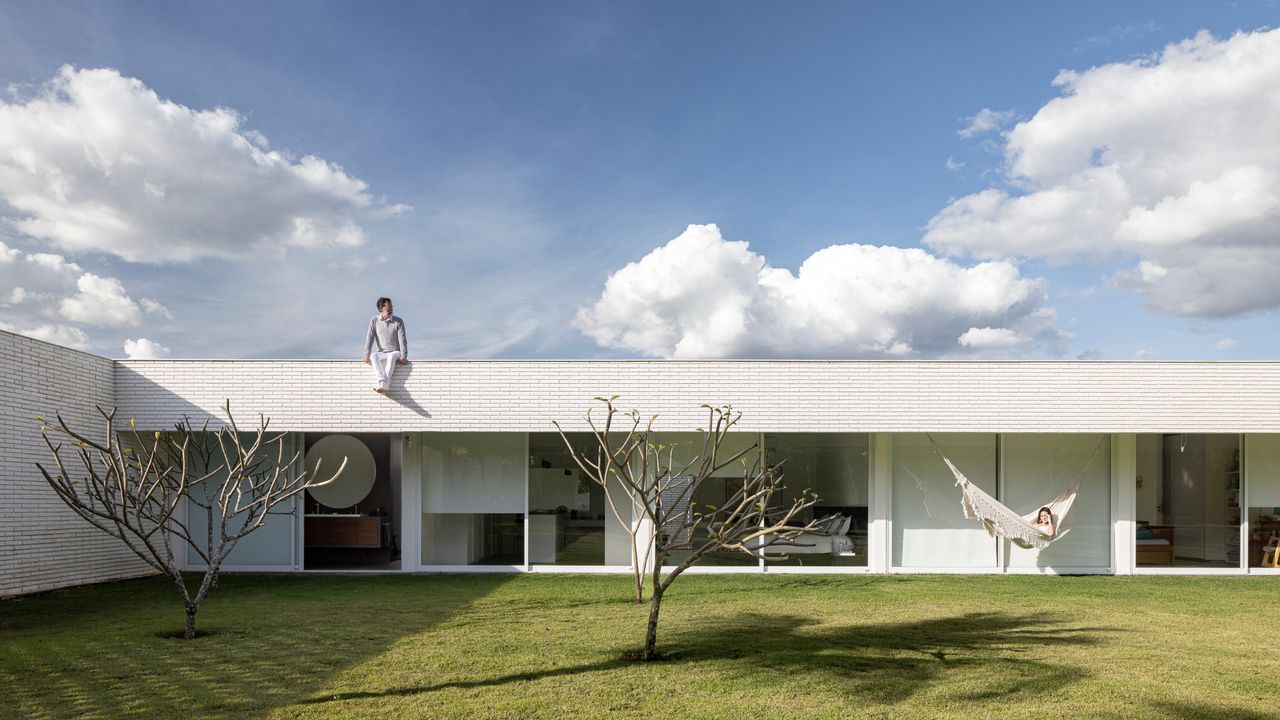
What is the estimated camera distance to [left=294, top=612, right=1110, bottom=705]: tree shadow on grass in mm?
5211

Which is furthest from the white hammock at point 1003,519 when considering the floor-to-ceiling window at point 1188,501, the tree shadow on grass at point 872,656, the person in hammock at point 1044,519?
the tree shadow on grass at point 872,656

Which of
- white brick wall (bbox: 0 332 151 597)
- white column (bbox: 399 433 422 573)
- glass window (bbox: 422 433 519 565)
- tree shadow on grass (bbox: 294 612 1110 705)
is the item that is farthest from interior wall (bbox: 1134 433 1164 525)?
white brick wall (bbox: 0 332 151 597)

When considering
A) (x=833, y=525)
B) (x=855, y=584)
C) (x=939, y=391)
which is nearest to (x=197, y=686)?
(x=855, y=584)

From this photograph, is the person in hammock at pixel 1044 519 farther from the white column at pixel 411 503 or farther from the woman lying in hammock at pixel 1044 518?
the white column at pixel 411 503

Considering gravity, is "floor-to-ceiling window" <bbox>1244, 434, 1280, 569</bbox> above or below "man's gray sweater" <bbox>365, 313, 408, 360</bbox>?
below

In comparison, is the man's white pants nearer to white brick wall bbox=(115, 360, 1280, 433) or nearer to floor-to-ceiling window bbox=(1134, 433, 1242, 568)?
white brick wall bbox=(115, 360, 1280, 433)

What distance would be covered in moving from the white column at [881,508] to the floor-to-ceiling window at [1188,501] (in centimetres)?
332

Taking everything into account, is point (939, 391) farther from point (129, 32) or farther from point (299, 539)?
point (129, 32)

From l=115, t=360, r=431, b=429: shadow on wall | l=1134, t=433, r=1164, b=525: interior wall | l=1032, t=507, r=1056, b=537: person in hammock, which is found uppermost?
l=115, t=360, r=431, b=429: shadow on wall

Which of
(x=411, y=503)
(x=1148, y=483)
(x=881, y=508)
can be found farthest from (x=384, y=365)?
(x=1148, y=483)

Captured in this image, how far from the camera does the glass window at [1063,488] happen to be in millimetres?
10961

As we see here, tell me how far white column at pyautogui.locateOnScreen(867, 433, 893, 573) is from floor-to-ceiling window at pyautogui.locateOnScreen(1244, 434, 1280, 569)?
15.9 ft

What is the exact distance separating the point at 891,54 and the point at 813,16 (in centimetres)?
123

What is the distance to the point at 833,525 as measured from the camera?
10969 mm
